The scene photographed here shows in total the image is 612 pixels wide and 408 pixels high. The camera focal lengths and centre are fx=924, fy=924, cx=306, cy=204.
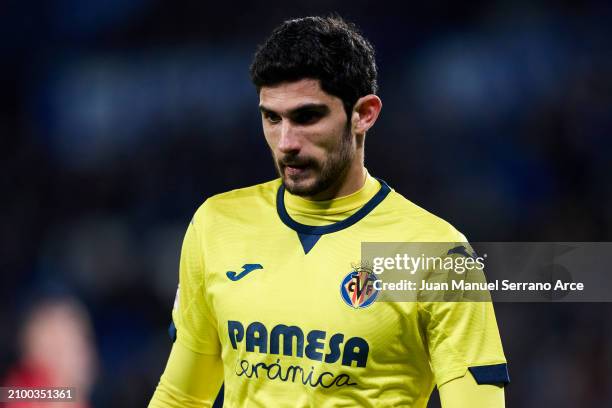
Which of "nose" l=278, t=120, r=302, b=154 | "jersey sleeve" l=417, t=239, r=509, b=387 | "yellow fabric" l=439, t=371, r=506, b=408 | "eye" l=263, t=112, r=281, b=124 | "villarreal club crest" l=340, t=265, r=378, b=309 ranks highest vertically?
"eye" l=263, t=112, r=281, b=124

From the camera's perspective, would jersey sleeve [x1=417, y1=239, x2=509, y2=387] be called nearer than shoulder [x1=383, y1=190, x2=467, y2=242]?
Yes

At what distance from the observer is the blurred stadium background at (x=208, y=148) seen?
5.73 meters

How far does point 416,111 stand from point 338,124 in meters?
3.52

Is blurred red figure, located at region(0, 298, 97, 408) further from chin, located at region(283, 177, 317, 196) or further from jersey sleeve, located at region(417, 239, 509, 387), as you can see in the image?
jersey sleeve, located at region(417, 239, 509, 387)

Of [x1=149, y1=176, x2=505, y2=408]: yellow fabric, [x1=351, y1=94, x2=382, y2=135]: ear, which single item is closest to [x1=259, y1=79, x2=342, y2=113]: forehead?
[x1=351, y1=94, x2=382, y2=135]: ear

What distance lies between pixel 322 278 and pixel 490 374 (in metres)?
0.55

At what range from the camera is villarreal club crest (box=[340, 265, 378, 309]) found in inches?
104

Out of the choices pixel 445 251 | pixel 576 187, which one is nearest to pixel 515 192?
pixel 576 187

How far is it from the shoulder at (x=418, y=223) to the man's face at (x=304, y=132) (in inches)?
9.4

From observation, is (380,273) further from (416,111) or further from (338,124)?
(416,111)

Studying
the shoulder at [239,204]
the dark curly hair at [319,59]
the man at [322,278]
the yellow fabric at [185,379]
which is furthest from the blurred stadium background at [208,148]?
the dark curly hair at [319,59]

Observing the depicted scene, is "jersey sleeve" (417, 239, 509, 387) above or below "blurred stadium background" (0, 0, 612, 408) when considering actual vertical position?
below

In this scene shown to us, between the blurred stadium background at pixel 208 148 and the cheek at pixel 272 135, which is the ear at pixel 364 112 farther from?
the blurred stadium background at pixel 208 148

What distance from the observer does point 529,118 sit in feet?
19.9
